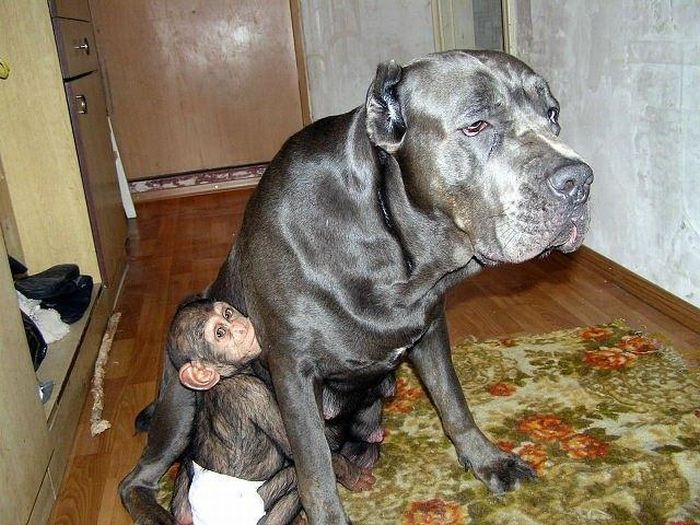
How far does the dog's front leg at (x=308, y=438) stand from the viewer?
1.55 m

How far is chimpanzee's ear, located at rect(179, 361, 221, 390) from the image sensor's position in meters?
1.64

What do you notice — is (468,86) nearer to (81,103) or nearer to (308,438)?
(308,438)

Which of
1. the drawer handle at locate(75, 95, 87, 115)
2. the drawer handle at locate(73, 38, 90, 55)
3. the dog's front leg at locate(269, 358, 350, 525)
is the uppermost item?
the drawer handle at locate(73, 38, 90, 55)

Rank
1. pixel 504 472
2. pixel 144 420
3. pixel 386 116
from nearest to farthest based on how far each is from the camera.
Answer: pixel 386 116 → pixel 504 472 → pixel 144 420

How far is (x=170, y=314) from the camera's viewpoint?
3.16 metres

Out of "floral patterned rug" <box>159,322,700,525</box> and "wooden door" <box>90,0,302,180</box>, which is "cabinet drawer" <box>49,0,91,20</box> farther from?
"floral patterned rug" <box>159,322,700,525</box>

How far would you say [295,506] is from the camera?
1.67 metres

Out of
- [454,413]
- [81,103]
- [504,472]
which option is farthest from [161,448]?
[81,103]

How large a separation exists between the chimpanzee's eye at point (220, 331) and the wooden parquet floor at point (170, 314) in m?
0.55

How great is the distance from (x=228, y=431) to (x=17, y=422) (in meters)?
0.48

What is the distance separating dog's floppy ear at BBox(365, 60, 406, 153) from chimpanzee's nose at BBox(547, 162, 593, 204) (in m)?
0.30

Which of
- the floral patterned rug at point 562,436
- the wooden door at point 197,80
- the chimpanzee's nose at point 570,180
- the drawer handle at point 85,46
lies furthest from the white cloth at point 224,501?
the wooden door at point 197,80

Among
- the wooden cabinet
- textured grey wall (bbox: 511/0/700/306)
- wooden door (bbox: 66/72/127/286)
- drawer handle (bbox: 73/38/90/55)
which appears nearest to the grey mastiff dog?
the wooden cabinet

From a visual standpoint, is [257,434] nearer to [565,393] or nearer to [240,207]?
[565,393]
